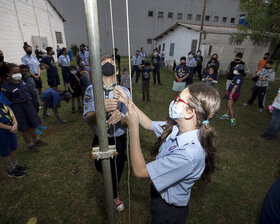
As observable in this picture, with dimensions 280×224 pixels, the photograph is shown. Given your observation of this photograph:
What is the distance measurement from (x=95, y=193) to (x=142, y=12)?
30450 mm

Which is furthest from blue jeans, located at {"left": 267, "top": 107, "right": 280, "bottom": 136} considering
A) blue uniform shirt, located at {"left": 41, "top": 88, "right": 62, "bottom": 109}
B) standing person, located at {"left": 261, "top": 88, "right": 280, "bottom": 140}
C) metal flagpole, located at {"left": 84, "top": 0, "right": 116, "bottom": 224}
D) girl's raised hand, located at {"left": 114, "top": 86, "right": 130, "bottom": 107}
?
blue uniform shirt, located at {"left": 41, "top": 88, "right": 62, "bottom": 109}

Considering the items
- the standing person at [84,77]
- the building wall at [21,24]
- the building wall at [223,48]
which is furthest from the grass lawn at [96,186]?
the building wall at [223,48]

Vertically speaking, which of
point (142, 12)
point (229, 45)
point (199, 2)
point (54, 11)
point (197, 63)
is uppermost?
point (199, 2)

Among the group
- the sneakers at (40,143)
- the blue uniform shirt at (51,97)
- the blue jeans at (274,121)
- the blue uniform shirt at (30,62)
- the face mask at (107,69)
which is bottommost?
the sneakers at (40,143)

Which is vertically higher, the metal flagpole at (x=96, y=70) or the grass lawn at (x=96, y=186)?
the metal flagpole at (x=96, y=70)

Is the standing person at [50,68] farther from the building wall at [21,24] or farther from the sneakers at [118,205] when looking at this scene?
the sneakers at [118,205]

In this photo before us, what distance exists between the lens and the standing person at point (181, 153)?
119 centimetres

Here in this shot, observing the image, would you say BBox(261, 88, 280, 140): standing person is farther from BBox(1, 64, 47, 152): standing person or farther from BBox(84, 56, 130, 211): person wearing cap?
BBox(1, 64, 47, 152): standing person

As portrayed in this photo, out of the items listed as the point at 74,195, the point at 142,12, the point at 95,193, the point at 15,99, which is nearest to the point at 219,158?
the point at 95,193

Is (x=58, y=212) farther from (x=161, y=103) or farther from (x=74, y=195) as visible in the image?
(x=161, y=103)

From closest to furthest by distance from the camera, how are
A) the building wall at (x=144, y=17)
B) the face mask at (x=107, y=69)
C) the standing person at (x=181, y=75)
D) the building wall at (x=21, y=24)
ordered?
the face mask at (x=107, y=69) < the standing person at (x=181, y=75) < the building wall at (x=21, y=24) < the building wall at (x=144, y=17)

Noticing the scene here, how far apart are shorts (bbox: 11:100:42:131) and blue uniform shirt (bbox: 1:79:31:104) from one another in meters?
0.11

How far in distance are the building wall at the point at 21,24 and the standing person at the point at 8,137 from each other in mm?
10317

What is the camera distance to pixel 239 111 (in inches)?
273
